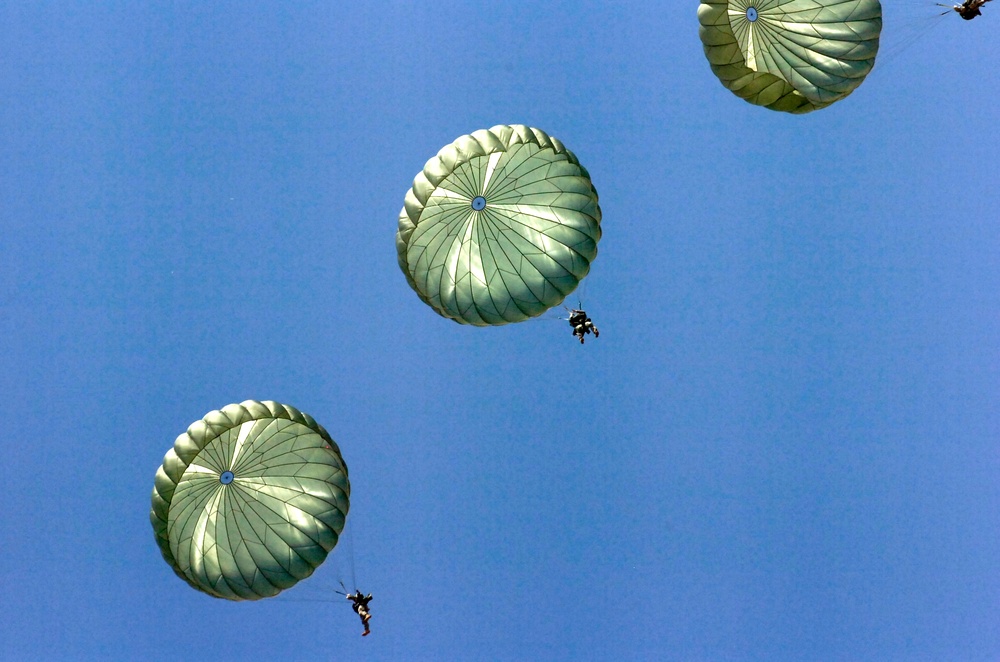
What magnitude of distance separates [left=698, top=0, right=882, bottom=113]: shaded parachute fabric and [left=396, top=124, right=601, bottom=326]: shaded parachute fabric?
15.8 ft

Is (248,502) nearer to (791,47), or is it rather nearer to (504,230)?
(504,230)

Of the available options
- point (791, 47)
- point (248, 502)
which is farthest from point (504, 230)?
point (248, 502)

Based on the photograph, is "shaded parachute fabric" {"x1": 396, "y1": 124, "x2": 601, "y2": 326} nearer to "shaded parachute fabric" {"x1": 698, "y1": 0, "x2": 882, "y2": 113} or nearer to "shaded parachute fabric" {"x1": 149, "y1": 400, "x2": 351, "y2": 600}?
"shaded parachute fabric" {"x1": 698, "y1": 0, "x2": 882, "y2": 113}

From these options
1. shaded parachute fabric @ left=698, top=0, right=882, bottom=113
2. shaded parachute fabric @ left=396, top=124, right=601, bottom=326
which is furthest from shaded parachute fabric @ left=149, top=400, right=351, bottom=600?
shaded parachute fabric @ left=698, top=0, right=882, bottom=113

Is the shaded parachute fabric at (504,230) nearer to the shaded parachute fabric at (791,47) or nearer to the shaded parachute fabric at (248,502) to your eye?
the shaded parachute fabric at (791,47)

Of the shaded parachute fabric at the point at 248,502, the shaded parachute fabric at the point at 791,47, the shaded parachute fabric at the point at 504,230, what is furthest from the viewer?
the shaded parachute fabric at the point at 504,230

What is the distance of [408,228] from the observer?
30922 millimetres

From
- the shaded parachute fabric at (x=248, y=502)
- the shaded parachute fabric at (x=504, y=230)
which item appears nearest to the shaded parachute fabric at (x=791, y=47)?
the shaded parachute fabric at (x=504, y=230)

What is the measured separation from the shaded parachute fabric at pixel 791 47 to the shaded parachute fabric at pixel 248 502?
47.8 ft

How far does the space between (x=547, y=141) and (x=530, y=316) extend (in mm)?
4615

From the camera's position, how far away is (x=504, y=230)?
31.0 m

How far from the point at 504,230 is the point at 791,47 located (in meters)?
8.78

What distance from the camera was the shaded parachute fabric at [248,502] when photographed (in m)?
30.1

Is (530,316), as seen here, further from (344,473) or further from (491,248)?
(344,473)
